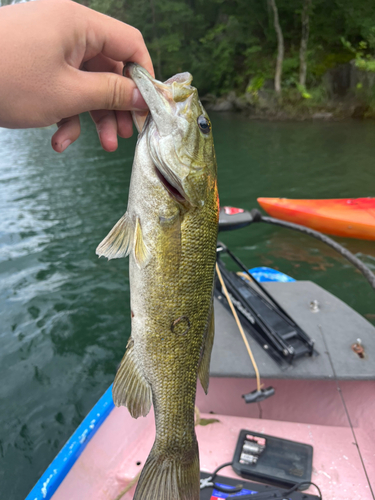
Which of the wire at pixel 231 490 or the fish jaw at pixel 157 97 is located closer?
the fish jaw at pixel 157 97

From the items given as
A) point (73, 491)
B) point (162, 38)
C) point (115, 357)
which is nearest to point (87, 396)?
point (115, 357)

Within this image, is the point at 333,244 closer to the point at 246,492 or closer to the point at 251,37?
the point at 246,492

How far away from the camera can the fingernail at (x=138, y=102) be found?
147 cm

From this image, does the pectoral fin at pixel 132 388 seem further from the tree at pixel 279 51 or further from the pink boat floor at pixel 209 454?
the tree at pixel 279 51

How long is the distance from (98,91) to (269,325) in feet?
7.26

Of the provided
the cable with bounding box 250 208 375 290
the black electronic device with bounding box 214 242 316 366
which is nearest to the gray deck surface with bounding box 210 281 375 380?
the black electronic device with bounding box 214 242 316 366

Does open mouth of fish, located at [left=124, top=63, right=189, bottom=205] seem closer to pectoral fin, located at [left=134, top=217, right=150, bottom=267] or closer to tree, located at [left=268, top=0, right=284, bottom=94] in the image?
pectoral fin, located at [left=134, top=217, right=150, bottom=267]

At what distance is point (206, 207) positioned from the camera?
5.14 feet

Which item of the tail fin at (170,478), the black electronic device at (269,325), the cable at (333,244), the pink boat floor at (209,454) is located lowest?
the pink boat floor at (209,454)

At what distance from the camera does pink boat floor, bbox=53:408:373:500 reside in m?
2.42

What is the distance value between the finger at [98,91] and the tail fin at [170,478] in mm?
1510

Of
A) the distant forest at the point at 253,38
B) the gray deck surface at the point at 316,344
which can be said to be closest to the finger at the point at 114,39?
the gray deck surface at the point at 316,344

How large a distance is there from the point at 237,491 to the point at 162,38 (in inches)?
1159

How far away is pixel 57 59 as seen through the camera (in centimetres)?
128
